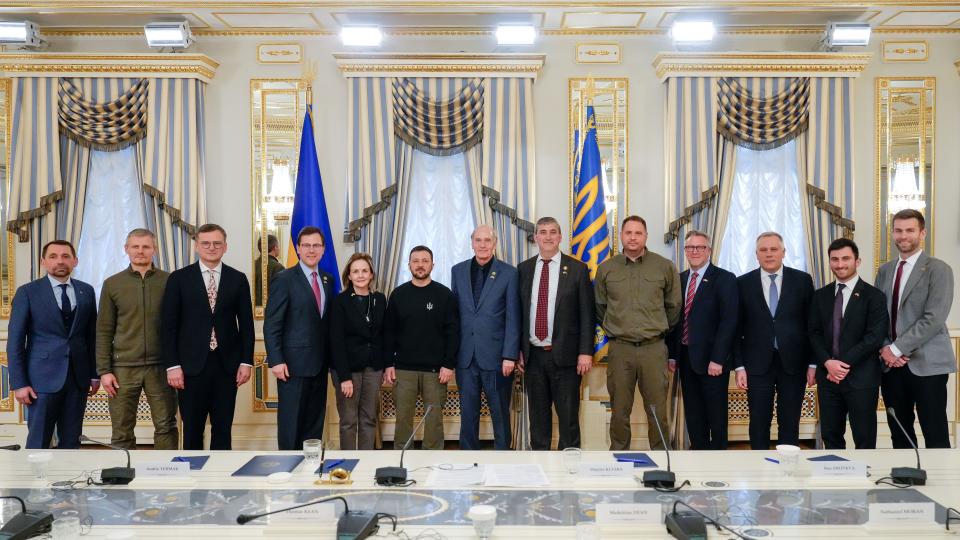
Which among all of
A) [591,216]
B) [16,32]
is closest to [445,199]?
[591,216]

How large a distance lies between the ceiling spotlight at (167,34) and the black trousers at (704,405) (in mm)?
3896

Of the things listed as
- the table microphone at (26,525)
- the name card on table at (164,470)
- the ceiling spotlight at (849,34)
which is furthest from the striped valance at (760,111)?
the table microphone at (26,525)

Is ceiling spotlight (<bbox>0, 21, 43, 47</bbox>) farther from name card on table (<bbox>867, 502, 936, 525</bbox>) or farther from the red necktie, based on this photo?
the red necktie

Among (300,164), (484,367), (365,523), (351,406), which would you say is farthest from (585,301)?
(365,523)

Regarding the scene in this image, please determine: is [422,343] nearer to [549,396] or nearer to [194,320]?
[549,396]

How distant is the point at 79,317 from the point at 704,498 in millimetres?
3486

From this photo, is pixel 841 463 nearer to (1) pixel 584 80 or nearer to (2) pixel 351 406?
(2) pixel 351 406

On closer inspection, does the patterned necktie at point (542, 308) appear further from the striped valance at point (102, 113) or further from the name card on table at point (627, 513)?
the striped valance at point (102, 113)

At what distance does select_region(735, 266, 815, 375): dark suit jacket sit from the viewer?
4004 mm

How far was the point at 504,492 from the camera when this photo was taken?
2145 mm

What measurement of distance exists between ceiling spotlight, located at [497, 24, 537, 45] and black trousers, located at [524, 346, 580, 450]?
2146 millimetres

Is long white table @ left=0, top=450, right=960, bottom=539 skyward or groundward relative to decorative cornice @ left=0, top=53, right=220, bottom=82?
A: groundward

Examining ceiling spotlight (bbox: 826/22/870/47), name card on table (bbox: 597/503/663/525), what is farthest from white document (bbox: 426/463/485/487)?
ceiling spotlight (bbox: 826/22/870/47)

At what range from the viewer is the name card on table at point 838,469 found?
2279mm
